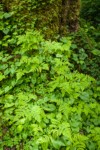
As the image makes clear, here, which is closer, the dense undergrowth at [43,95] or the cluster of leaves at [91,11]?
the dense undergrowth at [43,95]

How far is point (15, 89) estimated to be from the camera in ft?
16.2

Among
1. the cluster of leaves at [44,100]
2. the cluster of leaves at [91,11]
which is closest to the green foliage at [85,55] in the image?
the cluster of leaves at [44,100]

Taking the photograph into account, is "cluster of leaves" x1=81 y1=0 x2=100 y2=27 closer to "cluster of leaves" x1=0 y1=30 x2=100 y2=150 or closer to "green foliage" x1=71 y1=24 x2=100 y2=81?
"green foliage" x1=71 y1=24 x2=100 y2=81

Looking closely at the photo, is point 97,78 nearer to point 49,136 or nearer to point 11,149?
point 49,136

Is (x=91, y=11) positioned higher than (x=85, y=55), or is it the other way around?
(x=91, y=11)

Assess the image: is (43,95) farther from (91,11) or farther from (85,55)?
(91,11)

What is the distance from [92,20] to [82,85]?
5.63m

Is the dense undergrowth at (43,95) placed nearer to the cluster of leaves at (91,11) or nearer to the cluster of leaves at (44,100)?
the cluster of leaves at (44,100)

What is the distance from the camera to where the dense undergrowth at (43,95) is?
164 inches

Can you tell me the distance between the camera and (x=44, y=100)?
15.1ft

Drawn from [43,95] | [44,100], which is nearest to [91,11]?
[43,95]

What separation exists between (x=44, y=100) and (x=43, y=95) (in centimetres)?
22

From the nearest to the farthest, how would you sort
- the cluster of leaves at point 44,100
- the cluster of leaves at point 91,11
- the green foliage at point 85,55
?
1. the cluster of leaves at point 44,100
2. the green foliage at point 85,55
3. the cluster of leaves at point 91,11

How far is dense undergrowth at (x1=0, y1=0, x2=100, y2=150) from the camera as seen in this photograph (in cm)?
417
